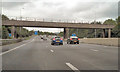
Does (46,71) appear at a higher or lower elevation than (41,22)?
lower

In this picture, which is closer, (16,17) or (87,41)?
(87,41)

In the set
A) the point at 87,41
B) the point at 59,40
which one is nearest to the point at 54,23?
the point at 87,41

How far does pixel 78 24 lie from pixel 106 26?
41.3 feet

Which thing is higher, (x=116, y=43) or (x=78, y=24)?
(x=78, y=24)

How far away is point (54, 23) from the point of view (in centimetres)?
5844

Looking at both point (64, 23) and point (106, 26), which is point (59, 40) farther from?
point (106, 26)

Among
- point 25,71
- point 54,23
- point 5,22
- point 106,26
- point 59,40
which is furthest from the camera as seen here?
point 106,26

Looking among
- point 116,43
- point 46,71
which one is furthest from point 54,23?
point 46,71

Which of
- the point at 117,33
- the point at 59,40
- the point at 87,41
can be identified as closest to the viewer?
the point at 59,40

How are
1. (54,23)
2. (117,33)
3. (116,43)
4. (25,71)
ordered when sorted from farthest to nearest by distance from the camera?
1. (117,33)
2. (54,23)
3. (116,43)
4. (25,71)

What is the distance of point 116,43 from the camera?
2545cm

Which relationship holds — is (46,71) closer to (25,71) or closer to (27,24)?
(25,71)

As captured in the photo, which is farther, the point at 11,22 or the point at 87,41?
the point at 11,22

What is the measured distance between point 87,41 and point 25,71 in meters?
34.5
